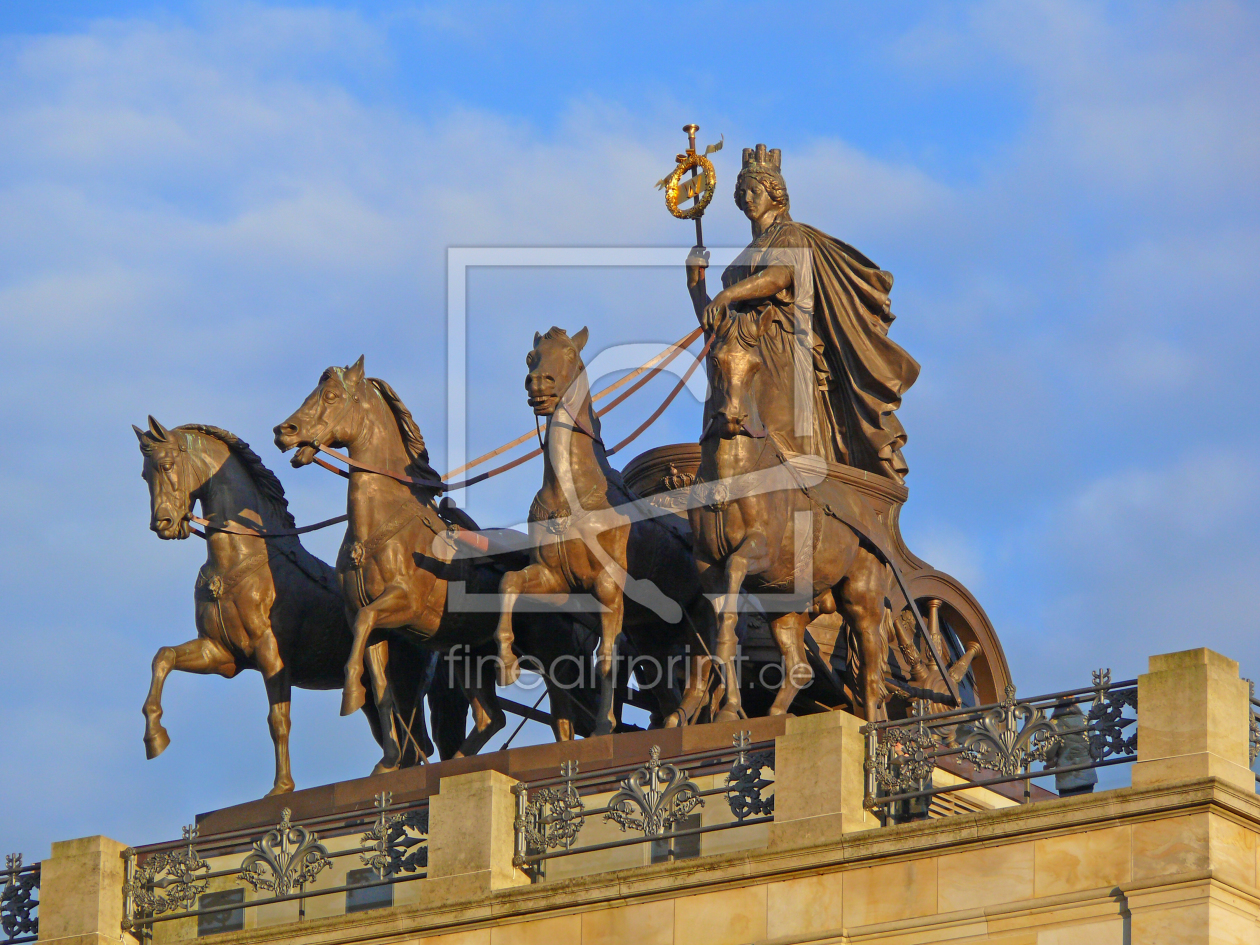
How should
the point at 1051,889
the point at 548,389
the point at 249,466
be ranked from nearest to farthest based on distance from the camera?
the point at 1051,889
the point at 548,389
the point at 249,466

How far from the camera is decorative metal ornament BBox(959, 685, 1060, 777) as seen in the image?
2047cm

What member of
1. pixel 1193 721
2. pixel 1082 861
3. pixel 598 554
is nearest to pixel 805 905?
pixel 1082 861

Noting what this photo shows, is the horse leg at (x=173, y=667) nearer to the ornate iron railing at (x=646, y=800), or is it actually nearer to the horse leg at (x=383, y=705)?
the horse leg at (x=383, y=705)

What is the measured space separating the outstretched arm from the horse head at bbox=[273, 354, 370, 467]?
120 inches

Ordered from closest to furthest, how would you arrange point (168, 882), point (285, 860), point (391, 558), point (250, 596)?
point (285, 860)
point (168, 882)
point (391, 558)
point (250, 596)

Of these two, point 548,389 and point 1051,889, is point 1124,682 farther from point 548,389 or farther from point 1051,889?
point 548,389

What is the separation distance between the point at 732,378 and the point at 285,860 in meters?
5.12

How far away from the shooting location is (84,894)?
2348 cm

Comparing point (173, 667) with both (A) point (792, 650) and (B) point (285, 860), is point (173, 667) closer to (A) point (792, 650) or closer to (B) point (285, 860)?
(B) point (285, 860)

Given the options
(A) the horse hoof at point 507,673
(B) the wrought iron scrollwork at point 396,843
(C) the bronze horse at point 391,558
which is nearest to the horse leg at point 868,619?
(C) the bronze horse at point 391,558

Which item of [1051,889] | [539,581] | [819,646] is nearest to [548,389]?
[539,581]

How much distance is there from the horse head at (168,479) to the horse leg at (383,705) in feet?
7.04

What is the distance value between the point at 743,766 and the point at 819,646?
178 inches

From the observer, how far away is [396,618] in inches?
995
